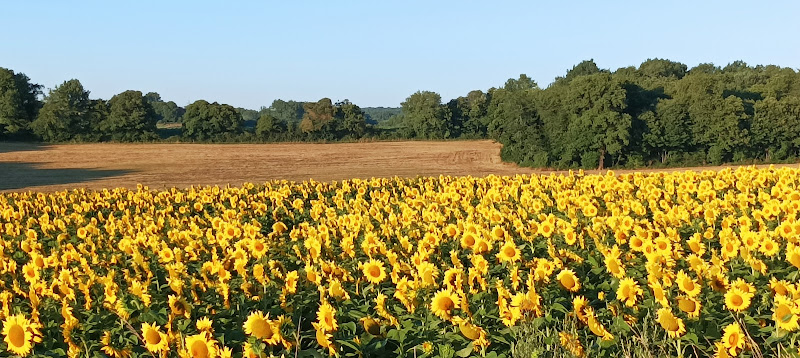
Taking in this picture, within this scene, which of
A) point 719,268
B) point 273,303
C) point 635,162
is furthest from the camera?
point 635,162

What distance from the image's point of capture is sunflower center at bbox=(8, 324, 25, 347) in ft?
12.3

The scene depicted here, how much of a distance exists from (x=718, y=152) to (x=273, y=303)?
124 ft

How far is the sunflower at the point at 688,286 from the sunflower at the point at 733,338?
49 cm

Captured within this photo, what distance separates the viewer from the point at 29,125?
192ft

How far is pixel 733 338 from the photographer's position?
3756mm

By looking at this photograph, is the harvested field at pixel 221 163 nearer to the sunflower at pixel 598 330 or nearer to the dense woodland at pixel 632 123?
the dense woodland at pixel 632 123

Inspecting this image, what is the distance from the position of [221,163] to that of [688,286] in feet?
144

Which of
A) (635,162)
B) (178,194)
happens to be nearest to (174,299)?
(178,194)

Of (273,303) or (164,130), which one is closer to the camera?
(273,303)

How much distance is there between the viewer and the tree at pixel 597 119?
35.6 m

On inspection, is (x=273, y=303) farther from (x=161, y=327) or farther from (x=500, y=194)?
(x=500, y=194)

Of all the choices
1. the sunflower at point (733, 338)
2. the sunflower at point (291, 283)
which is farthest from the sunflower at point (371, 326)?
the sunflower at point (733, 338)

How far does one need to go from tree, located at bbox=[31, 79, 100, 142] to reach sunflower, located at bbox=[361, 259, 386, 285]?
5957 centimetres

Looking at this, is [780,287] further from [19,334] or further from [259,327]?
[19,334]
